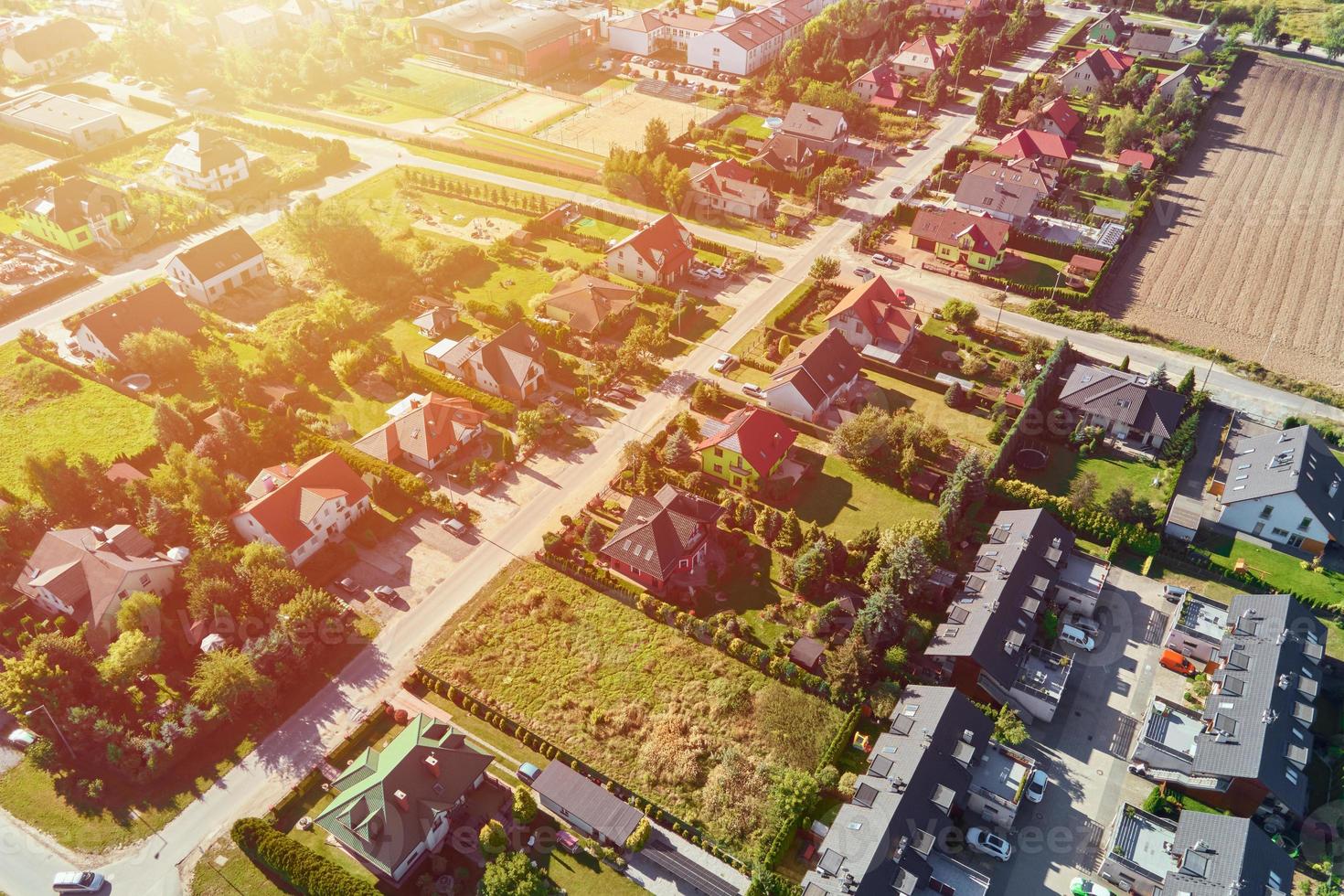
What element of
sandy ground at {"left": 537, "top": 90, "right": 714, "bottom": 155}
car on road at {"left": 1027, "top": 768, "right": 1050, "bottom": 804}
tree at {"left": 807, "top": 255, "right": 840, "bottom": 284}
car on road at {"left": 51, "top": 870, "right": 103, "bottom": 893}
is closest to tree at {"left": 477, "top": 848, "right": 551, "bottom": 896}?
car on road at {"left": 51, "top": 870, "right": 103, "bottom": 893}

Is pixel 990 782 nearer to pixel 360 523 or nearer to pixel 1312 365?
pixel 360 523

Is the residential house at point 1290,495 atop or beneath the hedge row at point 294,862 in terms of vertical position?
atop

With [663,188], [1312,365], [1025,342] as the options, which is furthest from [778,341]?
[1312,365]

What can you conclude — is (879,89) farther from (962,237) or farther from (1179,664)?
(1179,664)

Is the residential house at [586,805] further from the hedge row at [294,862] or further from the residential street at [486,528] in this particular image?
the residential street at [486,528]

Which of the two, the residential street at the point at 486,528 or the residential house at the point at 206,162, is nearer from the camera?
the residential street at the point at 486,528

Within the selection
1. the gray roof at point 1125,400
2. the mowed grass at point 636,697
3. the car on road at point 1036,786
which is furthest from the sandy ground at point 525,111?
the car on road at point 1036,786

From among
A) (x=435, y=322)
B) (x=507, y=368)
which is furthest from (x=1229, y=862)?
(x=435, y=322)
